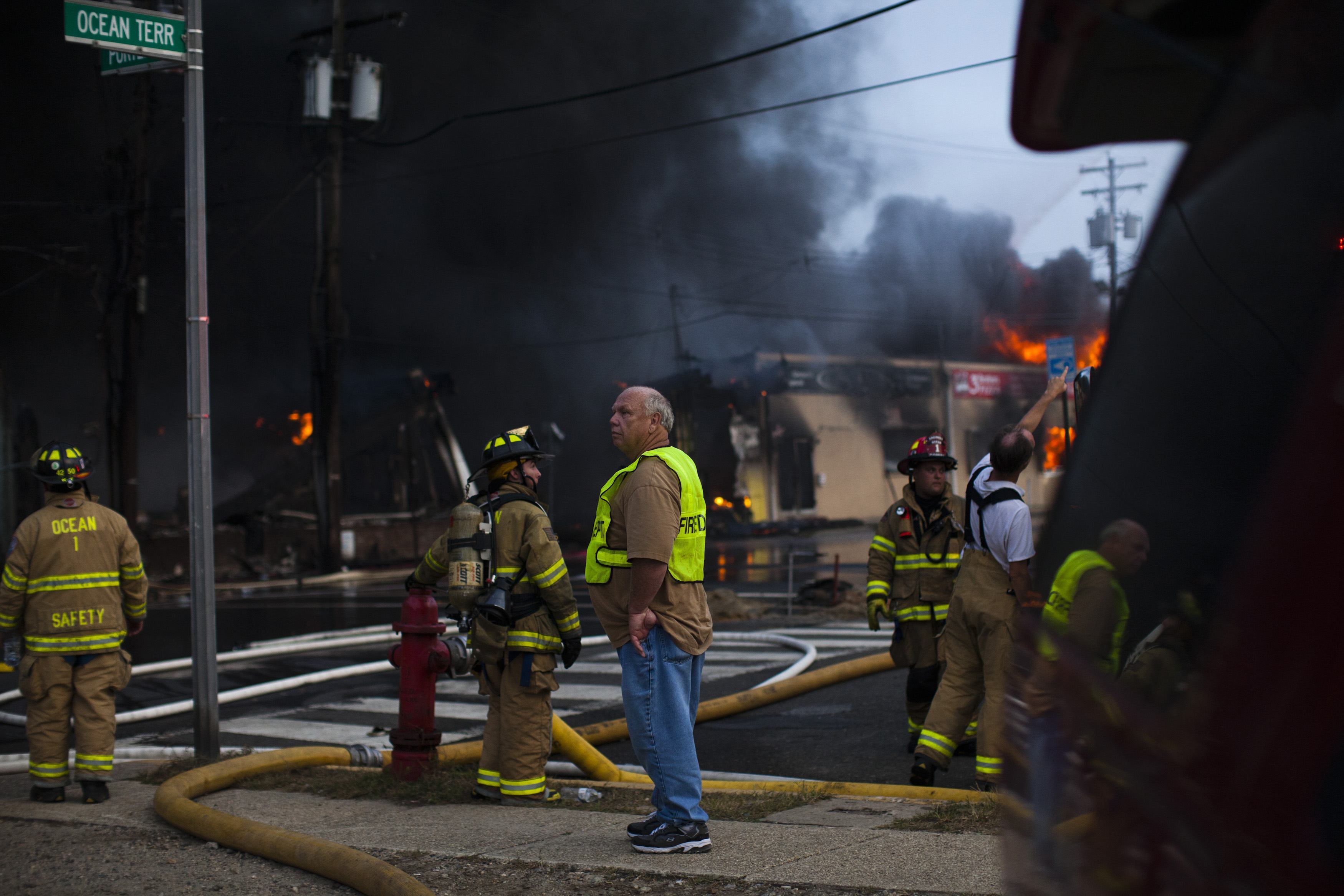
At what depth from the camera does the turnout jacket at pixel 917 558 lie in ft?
19.6

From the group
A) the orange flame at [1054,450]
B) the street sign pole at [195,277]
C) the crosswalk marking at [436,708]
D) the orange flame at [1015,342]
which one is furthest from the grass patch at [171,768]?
the orange flame at [1015,342]

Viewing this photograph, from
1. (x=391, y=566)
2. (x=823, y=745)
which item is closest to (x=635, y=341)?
(x=391, y=566)

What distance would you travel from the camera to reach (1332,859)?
3.34 ft

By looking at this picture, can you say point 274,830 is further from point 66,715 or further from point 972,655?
point 972,655

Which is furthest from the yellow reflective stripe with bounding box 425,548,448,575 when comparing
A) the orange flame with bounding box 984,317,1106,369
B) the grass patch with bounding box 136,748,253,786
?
the orange flame with bounding box 984,317,1106,369

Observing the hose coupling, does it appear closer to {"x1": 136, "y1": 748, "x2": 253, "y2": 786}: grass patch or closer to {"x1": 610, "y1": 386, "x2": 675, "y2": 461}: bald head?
{"x1": 136, "y1": 748, "x2": 253, "y2": 786}: grass patch

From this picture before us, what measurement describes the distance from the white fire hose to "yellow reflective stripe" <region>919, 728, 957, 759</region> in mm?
2632

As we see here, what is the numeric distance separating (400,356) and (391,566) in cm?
1520

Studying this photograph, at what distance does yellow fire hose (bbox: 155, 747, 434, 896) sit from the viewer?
3570mm

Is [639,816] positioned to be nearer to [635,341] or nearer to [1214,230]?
[1214,230]

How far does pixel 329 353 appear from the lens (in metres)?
23.7

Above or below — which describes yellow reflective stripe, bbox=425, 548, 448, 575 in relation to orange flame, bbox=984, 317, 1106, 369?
below

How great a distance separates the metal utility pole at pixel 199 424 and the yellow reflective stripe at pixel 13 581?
792 millimetres

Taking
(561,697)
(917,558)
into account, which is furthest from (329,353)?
(917,558)
